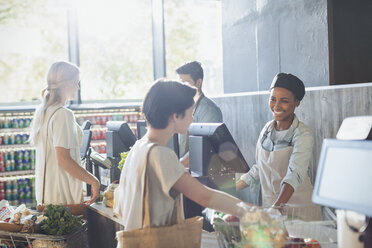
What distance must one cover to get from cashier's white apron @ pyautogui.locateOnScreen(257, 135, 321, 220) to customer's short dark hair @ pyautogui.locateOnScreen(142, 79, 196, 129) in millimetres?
1156

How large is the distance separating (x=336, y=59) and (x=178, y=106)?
255cm

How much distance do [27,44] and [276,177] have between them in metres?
Answer: 6.01

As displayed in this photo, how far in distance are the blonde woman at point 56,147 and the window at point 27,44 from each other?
488cm

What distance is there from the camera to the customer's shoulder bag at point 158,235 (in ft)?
5.32

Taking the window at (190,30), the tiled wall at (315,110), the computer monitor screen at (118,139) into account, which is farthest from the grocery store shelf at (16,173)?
the computer monitor screen at (118,139)

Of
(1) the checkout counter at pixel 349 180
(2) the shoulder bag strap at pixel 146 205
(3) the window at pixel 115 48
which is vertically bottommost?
(2) the shoulder bag strap at pixel 146 205

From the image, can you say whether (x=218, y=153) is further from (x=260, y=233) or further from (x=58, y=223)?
(x=260, y=233)

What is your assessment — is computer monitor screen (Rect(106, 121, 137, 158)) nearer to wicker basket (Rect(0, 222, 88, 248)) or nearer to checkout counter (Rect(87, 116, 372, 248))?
wicker basket (Rect(0, 222, 88, 248))

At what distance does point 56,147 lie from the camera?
9.41ft

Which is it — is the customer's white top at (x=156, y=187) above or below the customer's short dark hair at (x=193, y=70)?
below

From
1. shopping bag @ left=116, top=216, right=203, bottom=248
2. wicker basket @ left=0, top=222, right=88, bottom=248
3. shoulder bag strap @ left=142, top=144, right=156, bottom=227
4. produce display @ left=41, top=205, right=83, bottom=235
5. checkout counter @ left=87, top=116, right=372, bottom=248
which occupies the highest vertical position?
checkout counter @ left=87, top=116, right=372, bottom=248

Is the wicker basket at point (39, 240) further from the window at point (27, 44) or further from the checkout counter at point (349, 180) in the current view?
the window at point (27, 44)

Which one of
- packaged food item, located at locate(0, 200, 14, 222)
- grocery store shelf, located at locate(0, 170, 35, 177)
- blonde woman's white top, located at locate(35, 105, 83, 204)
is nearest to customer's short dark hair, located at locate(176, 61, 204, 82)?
blonde woman's white top, located at locate(35, 105, 83, 204)

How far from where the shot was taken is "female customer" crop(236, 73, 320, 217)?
99.8 inches
